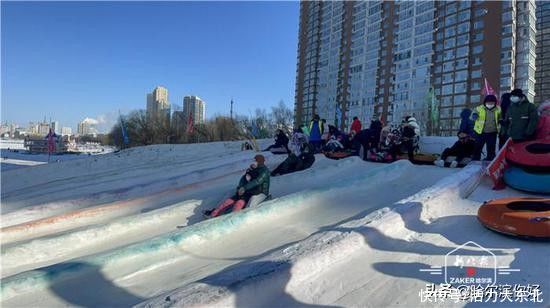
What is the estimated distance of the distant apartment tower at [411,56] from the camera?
4744 centimetres

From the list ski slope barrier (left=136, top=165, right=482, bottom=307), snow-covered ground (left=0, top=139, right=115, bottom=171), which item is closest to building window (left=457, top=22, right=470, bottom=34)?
snow-covered ground (left=0, top=139, right=115, bottom=171)

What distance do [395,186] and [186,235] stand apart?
158 inches

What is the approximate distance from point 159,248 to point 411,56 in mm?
61553

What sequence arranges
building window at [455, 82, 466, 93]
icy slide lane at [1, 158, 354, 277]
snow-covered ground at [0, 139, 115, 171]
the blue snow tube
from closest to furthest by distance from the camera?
1. icy slide lane at [1, 158, 354, 277]
2. the blue snow tube
3. snow-covered ground at [0, 139, 115, 171]
4. building window at [455, 82, 466, 93]

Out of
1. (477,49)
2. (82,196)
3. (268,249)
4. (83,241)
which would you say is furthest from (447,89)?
(83,241)

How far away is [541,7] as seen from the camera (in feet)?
201

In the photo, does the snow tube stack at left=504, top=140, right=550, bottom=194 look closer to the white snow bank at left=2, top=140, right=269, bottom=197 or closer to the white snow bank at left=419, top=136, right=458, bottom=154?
the white snow bank at left=419, top=136, right=458, bottom=154

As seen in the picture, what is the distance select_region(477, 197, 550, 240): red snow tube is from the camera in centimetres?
350

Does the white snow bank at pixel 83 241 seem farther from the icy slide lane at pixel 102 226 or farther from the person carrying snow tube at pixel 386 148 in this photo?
the person carrying snow tube at pixel 386 148

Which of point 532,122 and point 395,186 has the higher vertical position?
point 532,122

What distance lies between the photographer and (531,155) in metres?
5.62

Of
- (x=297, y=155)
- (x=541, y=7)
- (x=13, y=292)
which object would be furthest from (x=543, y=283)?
(x=541, y=7)

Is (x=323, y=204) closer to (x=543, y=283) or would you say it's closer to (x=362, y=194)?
(x=362, y=194)

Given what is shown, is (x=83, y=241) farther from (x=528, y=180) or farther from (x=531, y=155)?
(x=531, y=155)
